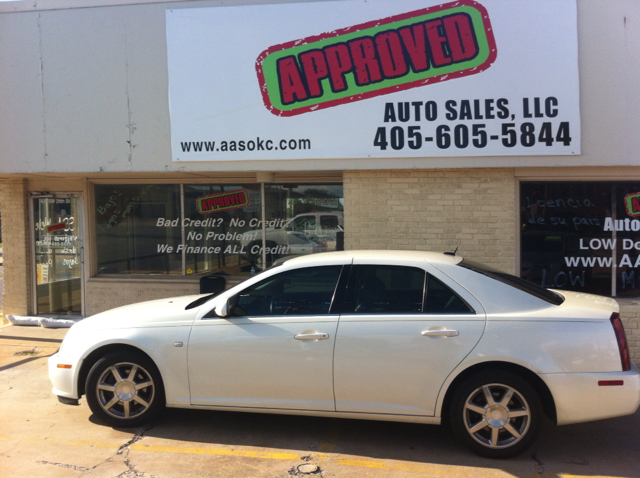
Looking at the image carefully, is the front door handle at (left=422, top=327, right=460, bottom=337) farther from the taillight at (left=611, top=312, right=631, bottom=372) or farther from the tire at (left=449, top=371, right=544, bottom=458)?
the taillight at (left=611, top=312, right=631, bottom=372)

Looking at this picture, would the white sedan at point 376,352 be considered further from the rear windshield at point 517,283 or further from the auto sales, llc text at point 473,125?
the auto sales, llc text at point 473,125

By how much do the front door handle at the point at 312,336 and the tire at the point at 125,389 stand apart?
1.34 metres

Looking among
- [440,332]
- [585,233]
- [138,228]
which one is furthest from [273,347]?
[138,228]

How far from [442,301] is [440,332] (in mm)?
292

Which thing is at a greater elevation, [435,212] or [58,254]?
[435,212]

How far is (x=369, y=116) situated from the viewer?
309 inches

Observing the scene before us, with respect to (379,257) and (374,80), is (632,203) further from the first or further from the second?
(379,257)

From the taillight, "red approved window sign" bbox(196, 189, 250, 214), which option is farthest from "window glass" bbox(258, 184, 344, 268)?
the taillight

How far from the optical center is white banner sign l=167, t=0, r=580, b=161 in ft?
24.6

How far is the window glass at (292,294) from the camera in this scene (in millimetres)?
4895

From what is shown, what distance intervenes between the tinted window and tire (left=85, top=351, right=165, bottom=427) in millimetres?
2418

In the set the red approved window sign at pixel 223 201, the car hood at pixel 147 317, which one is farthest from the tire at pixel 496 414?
the red approved window sign at pixel 223 201

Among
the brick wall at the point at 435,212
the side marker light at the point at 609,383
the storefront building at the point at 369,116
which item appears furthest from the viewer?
the brick wall at the point at 435,212

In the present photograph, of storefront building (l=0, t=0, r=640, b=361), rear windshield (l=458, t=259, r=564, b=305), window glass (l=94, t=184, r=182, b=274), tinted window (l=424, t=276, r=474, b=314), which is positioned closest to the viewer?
tinted window (l=424, t=276, r=474, b=314)
